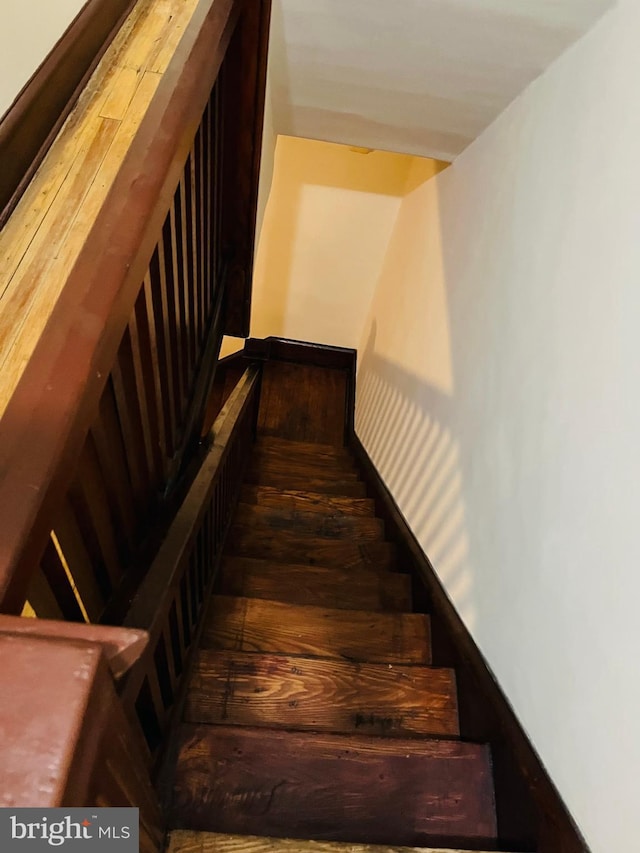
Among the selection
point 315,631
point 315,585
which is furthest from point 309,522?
point 315,631

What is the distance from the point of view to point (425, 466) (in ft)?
7.23

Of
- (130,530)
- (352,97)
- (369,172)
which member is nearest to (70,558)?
(130,530)

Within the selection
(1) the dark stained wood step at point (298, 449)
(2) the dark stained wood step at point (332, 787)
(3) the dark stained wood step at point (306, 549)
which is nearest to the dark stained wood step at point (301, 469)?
(1) the dark stained wood step at point (298, 449)

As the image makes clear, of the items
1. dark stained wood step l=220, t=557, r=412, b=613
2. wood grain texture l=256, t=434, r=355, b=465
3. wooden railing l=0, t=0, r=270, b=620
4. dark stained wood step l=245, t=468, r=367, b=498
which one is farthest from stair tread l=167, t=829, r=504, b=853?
wood grain texture l=256, t=434, r=355, b=465

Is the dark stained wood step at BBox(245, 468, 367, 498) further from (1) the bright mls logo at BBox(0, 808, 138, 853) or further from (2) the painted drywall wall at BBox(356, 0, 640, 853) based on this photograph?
(1) the bright mls logo at BBox(0, 808, 138, 853)

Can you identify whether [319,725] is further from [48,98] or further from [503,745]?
[48,98]

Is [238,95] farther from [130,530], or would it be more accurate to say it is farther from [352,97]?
[130,530]

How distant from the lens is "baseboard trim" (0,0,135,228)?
105 cm

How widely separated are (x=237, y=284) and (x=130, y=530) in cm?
160

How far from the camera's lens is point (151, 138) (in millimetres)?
958

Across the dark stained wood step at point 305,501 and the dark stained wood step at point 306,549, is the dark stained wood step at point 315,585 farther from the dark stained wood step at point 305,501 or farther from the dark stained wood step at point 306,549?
the dark stained wood step at point 305,501

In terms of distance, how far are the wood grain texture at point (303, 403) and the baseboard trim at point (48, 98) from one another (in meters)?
3.28

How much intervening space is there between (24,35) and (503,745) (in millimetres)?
2160

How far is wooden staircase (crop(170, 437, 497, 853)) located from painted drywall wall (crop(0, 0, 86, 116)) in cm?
159
